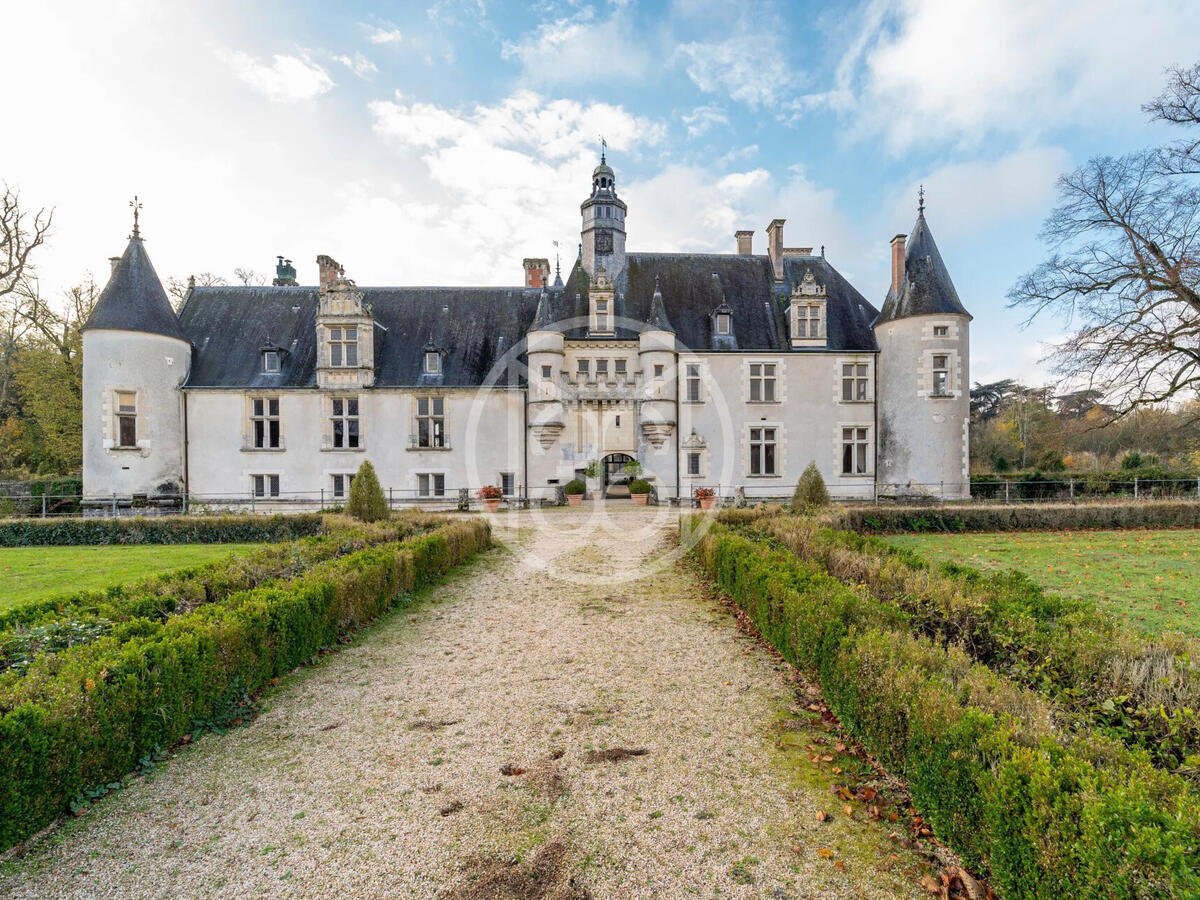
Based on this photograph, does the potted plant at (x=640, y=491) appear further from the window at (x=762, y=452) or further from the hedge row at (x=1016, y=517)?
the hedge row at (x=1016, y=517)

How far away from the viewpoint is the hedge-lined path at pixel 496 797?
3.18 m

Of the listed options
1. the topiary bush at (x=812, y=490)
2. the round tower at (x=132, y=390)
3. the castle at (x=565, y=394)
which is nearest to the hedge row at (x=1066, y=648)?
the topiary bush at (x=812, y=490)

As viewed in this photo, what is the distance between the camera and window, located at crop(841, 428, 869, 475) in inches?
925

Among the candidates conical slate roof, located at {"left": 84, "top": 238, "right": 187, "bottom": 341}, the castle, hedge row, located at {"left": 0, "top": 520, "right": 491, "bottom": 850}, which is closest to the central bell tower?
the castle

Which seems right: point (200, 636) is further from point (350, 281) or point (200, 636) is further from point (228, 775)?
point (350, 281)

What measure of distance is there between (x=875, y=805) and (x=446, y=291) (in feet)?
81.7

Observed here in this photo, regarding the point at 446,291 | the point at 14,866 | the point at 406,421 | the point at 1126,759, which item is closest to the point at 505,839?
the point at 14,866

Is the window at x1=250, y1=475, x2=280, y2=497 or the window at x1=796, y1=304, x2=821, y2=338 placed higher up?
the window at x1=796, y1=304, x2=821, y2=338

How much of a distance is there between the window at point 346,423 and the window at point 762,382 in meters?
15.3

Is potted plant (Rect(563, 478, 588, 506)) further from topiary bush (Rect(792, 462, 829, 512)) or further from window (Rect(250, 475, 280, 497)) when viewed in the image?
window (Rect(250, 475, 280, 497))

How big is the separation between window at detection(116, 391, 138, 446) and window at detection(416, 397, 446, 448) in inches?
382

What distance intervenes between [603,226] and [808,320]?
29.6 ft

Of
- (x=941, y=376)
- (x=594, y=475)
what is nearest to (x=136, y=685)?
(x=594, y=475)

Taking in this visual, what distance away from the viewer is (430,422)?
75.3 feet
